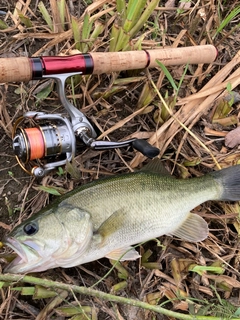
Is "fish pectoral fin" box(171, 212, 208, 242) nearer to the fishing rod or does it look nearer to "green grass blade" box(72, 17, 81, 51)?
the fishing rod

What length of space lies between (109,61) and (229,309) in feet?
6.15

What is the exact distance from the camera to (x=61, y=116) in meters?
3.13

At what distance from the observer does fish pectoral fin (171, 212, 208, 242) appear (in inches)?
124

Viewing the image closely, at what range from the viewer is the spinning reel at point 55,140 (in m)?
2.98

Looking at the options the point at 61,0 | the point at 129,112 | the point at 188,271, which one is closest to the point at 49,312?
the point at 188,271

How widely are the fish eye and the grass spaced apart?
442mm

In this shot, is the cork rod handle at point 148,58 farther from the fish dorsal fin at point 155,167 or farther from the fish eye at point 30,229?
the fish eye at point 30,229

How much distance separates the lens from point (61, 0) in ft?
11.5

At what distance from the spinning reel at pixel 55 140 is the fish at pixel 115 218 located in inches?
11.4

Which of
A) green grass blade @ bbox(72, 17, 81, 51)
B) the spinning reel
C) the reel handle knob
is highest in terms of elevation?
green grass blade @ bbox(72, 17, 81, 51)

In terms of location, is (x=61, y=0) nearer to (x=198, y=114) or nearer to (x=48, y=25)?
(x=48, y=25)

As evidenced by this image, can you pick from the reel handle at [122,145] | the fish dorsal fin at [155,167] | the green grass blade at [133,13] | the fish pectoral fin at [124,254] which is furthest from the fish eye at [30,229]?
the green grass blade at [133,13]

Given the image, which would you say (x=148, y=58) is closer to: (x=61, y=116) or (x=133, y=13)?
(x=133, y=13)

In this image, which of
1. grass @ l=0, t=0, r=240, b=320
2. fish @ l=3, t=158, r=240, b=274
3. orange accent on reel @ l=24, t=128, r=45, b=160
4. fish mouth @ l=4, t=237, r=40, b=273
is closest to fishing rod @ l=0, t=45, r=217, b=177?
orange accent on reel @ l=24, t=128, r=45, b=160
